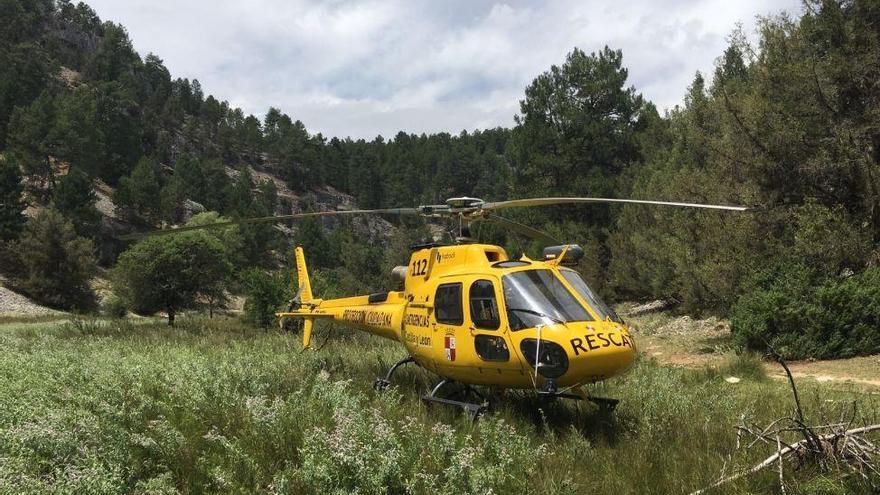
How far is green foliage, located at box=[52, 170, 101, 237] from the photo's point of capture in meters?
59.6

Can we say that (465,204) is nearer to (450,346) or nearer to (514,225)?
(514,225)

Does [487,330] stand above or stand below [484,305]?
below

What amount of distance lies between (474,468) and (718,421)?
362cm

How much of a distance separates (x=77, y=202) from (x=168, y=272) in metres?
30.4

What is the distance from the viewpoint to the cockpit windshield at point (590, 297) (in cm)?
668

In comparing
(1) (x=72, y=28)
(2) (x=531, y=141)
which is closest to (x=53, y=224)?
(2) (x=531, y=141)

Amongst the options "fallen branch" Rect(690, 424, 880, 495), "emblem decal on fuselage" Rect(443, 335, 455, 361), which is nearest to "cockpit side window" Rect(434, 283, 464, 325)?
"emblem decal on fuselage" Rect(443, 335, 455, 361)

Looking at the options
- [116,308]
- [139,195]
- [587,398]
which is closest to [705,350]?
[587,398]

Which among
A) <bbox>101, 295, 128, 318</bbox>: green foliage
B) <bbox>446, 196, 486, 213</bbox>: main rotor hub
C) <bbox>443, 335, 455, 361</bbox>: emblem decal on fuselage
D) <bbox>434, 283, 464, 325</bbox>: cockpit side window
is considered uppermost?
<bbox>446, 196, 486, 213</bbox>: main rotor hub

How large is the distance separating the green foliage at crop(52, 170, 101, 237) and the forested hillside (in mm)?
188

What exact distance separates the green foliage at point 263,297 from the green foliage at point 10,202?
38.9 meters

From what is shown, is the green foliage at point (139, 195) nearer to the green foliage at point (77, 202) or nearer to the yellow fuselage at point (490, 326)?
the green foliage at point (77, 202)

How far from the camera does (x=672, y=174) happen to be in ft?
85.9

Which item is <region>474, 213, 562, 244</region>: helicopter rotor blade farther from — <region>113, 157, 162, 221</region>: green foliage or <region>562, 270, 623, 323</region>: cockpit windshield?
<region>113, 157, 162, 221</region>: green foliage
